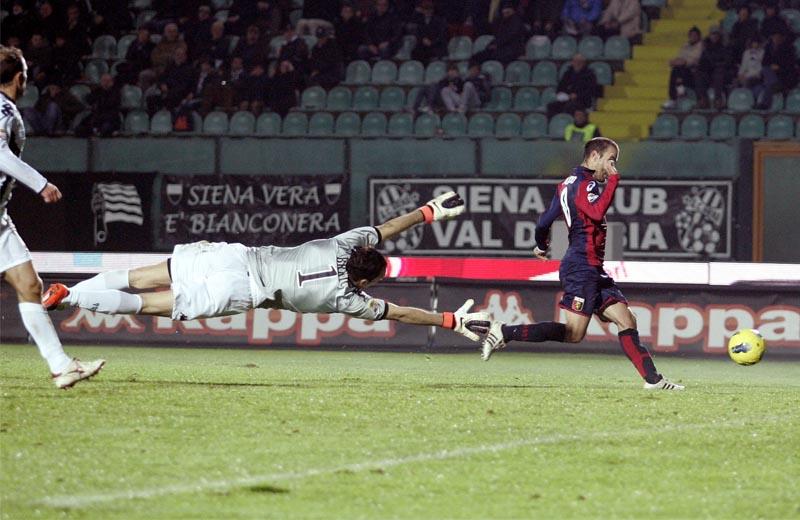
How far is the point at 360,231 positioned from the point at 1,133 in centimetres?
247

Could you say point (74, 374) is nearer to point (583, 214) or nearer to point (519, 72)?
point (583, 214)

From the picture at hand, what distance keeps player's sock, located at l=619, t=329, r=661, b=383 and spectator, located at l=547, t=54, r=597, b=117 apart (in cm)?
1104

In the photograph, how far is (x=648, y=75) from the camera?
22078 millimetres

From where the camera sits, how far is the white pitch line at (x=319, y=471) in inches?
214

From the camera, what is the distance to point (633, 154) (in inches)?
762

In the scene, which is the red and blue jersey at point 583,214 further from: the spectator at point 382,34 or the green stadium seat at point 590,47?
the spectator at point 382,34

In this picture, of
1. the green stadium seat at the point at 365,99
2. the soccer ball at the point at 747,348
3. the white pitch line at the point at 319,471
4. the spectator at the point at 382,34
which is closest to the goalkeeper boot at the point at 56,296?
the white pitch line at the point at 319,471

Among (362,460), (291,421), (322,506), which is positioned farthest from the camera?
(291,421)

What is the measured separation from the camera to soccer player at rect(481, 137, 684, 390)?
31.8ft

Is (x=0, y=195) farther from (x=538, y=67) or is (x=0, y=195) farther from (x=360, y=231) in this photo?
(x=538, y=67)

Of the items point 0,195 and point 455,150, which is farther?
point 455,150

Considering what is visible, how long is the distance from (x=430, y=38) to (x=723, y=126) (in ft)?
17.1

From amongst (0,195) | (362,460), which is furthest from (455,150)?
(362,460)

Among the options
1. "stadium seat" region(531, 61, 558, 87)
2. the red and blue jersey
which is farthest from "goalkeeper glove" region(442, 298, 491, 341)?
"stadium seat" region(531, 61, 558, 87)
